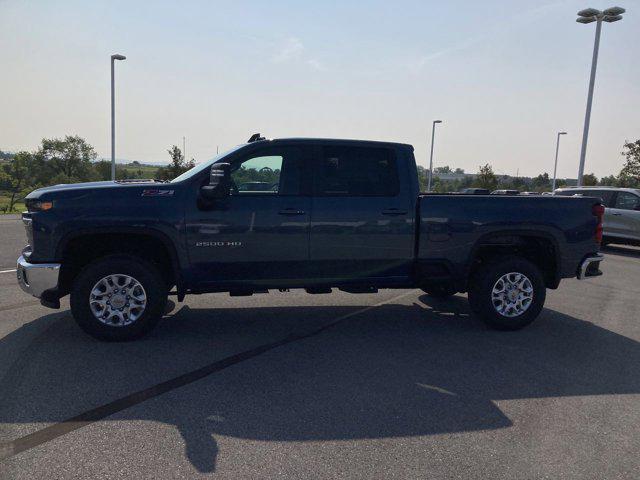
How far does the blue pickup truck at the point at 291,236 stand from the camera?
4.99 m

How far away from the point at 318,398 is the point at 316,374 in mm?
492

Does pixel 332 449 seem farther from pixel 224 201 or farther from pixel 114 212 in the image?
pixel 114 212

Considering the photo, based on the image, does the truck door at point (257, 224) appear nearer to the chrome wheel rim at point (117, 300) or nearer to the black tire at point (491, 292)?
the chrome wheel rim at point (117, 300)

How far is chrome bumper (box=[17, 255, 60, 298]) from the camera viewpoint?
488cm

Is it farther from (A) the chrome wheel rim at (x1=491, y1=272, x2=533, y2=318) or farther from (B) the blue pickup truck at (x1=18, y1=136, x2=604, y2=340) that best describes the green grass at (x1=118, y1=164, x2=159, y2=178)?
(A) the chrome wheel rim at (x1=491, y1=272, x2=533, y2=318)

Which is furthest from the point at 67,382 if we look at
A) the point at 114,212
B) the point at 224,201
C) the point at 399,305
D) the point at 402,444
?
the point at 399,305

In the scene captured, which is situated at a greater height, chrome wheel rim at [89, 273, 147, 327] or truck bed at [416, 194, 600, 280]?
truck bed at [416, 194, 600, 280]

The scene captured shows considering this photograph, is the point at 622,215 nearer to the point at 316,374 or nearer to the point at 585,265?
the point at 585,265

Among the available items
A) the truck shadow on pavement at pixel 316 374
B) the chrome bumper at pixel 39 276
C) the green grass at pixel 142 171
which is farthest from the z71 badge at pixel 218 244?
the green grass at pixel 142 171

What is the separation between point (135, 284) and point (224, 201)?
1.24 meters

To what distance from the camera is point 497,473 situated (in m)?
2.89

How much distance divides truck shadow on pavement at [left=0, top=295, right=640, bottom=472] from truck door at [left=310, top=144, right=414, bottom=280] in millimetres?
786

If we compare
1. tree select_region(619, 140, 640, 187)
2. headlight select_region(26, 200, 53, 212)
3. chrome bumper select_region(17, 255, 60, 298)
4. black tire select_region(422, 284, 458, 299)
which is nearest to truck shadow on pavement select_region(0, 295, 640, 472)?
black tire select_region(422, 284, 458, 299)

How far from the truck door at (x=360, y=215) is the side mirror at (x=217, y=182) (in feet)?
3.20
